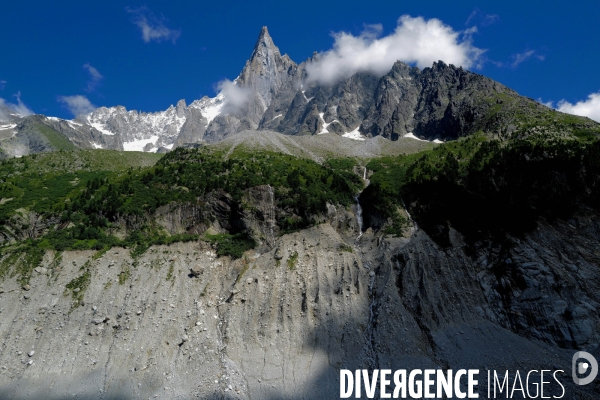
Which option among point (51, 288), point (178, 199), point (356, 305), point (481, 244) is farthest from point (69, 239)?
point (481, 244)

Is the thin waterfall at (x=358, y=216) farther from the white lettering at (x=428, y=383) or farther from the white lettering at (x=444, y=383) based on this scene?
the white lettering at (x=444, y=383)

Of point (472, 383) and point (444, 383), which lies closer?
point (472, 383)

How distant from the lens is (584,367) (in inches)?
1580

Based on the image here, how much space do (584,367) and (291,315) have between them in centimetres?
3351

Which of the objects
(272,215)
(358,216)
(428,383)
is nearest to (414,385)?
(428,383)

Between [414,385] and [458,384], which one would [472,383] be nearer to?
[458,384]

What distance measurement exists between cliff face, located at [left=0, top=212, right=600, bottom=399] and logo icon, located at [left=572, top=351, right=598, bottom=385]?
0.87 metres

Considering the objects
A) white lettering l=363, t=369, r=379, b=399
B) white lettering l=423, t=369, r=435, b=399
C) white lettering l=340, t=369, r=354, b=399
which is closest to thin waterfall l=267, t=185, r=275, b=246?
white lettering l=340, t=369, r=354, b=399

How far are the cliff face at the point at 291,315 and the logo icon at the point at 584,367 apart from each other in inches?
34.3

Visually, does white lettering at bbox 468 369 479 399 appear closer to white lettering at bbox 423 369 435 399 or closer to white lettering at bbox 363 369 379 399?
white lettering at bbox 423 369 435 399

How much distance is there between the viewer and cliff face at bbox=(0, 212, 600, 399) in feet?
133

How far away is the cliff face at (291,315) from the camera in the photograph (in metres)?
40.5

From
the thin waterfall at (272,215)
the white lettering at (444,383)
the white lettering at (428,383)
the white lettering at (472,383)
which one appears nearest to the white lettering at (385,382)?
the white lettering at (428,383)

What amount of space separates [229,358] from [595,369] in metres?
40.6
